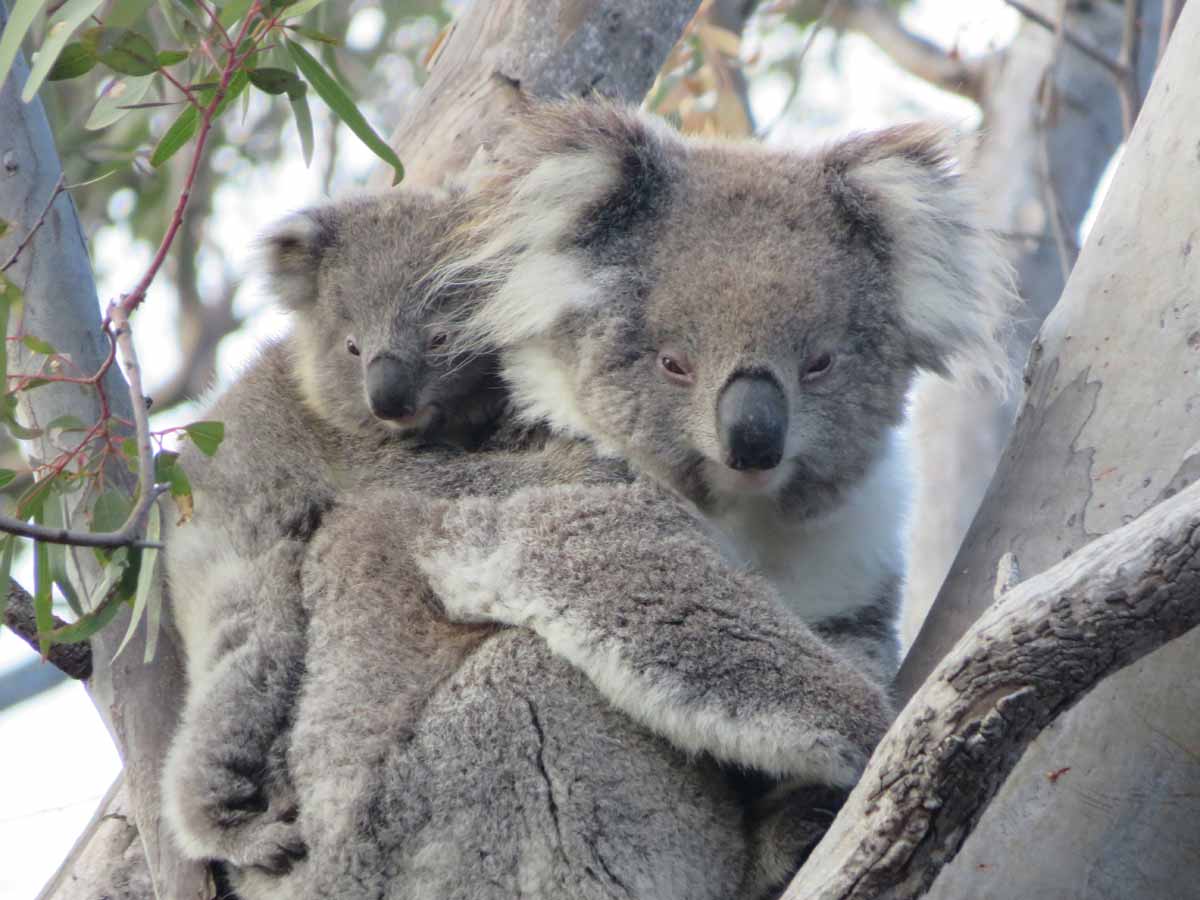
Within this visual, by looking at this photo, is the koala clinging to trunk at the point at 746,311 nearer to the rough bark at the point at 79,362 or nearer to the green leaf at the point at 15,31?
the rough bark at the point at 79,362

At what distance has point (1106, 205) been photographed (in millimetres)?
2469

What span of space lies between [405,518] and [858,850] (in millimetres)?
1159

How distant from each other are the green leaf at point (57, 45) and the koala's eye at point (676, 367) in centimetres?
107

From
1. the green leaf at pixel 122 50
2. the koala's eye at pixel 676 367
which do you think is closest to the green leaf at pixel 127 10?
the green leaf at pixel 122 50

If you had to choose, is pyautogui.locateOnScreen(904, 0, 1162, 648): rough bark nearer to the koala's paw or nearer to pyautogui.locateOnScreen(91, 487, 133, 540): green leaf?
the koala's paw

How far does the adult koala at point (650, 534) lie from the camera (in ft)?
7.51

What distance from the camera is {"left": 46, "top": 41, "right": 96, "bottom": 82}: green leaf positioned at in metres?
2.31

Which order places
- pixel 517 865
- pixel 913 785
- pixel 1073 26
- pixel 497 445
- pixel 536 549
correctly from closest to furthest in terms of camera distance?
pixel 913 785 → pixel 517 865 → pixel 536 549 → pixel 497 445 → pixel 1073 26

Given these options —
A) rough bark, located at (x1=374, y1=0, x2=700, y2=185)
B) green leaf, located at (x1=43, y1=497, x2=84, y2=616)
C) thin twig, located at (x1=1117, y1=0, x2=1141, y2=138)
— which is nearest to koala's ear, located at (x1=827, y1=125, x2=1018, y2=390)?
rough bark, located at (x1=374, y1=0, x2=700, y2=185)

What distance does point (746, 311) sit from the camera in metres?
2.47

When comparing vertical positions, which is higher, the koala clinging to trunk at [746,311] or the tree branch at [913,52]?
the koala clinging to trunk at [746,311]

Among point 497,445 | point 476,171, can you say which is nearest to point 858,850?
point 497,445

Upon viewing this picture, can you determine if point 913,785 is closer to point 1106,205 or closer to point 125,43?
point 1106,205

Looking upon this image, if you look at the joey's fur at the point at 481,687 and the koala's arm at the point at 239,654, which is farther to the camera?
the koala's arm at the point at 239,654
